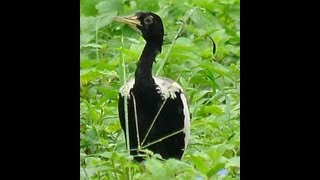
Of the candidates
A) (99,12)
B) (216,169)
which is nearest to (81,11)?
(99,12)

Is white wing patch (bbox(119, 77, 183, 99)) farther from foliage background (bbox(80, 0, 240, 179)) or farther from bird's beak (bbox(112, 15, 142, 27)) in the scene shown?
bird's beak (bbox(112, 15, 142, 27))

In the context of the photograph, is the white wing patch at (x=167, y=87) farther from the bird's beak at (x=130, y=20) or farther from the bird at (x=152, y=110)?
the bird's beak at (x=130, y=20)

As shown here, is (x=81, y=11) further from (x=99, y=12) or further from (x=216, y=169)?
(x=216, y=169)

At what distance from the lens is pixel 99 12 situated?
7633 mm

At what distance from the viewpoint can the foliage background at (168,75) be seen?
7613 mm

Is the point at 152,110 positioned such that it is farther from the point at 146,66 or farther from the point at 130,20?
the point at 130,20

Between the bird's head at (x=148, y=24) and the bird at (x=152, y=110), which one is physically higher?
the bird's head at (x=148, y=24)

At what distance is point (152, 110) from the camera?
300 inches

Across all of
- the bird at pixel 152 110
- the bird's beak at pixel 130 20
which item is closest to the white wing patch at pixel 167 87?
the bird at pixel 152 110

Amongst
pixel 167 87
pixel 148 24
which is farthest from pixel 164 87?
pixel 148 24

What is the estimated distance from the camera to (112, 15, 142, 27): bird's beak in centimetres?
764

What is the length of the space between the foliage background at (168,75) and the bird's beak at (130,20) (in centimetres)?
1

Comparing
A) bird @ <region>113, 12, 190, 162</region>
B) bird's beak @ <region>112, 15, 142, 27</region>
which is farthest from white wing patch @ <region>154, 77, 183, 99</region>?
bird's beak @ <region>112, 15, 142, 27</region>

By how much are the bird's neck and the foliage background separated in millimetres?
15
